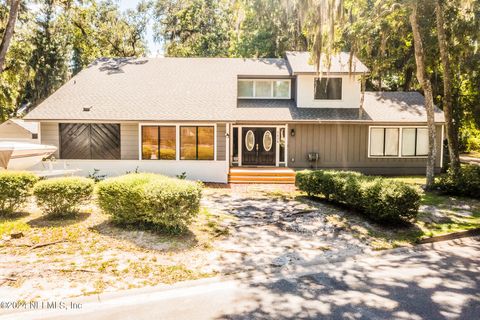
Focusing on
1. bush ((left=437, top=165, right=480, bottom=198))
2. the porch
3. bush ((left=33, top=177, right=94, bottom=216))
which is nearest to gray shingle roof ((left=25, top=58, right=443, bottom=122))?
the porch

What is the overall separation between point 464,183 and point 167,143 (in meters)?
12.8

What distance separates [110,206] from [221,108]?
383 inches

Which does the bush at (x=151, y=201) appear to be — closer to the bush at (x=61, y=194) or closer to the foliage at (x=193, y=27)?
the bush at (x=61, y=194)

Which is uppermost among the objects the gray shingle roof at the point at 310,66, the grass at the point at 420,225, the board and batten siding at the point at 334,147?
the gray shingle roof at the point at 310,66

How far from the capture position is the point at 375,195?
9703 mm

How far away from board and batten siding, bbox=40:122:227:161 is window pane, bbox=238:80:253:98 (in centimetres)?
551

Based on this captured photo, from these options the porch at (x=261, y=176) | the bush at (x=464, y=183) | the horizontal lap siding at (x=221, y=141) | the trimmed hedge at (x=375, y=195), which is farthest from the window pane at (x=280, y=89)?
the trimmed hedge at (x=375, y=195)

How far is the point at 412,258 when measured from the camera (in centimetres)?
770

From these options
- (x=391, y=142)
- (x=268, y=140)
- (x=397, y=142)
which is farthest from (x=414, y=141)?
(x=268, y=140)

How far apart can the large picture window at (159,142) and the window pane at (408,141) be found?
1267 centimetres

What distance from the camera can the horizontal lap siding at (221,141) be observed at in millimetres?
17047

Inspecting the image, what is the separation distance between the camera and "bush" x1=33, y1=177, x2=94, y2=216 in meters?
8.97

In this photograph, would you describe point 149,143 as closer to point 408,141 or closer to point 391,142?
point 391,142

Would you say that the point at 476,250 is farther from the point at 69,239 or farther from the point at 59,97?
the point at 59,97
